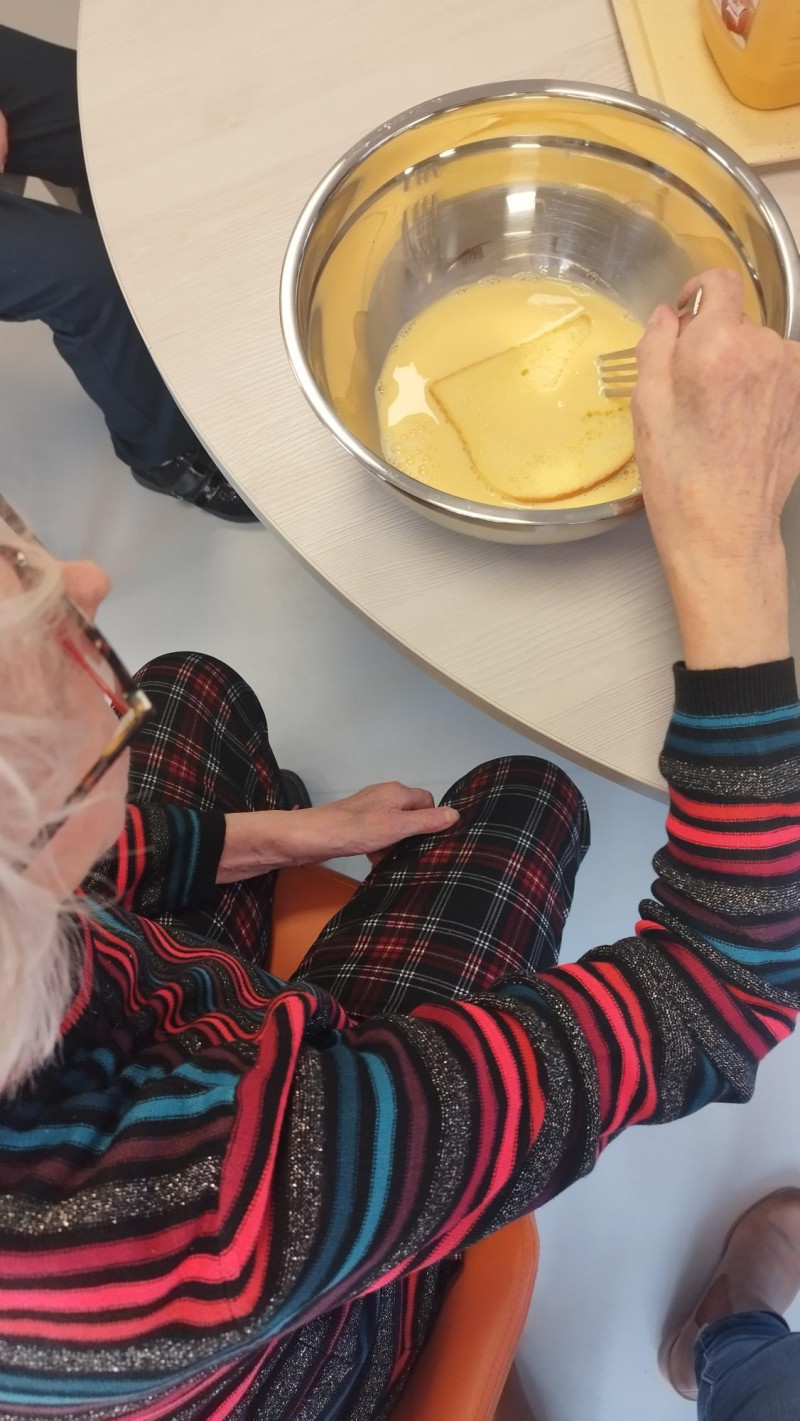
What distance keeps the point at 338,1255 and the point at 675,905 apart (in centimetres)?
28

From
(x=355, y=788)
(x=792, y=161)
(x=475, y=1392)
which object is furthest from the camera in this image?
(x=355, y=788)

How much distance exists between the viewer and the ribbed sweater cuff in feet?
1.56

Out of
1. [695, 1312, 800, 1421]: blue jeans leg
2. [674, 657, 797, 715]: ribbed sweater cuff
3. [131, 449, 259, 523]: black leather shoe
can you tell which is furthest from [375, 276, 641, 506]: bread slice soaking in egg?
[695, 1312, 800, 1421]: blue jeans leg

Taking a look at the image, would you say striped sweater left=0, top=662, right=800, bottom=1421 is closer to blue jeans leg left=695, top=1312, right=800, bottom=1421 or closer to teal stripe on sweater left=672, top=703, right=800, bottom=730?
teal stripe on sweater left=672, top=703, right=800, bottom=730

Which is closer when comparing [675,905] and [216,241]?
[675,905]

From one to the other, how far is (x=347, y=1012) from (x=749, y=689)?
1.18 ft

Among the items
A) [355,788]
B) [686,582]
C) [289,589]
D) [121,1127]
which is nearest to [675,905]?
[686,582]

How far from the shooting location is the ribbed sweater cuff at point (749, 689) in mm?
476

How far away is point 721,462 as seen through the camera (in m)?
0.48

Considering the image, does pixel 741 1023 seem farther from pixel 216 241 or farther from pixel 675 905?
pixel 216 241

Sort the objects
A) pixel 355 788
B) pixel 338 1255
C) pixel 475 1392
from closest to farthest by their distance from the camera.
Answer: pixel 338 1255
pixel 475 1392
pixel 355 788

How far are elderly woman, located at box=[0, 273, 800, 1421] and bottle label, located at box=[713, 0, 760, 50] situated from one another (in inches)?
9.8

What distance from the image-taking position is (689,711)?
0.48 meters

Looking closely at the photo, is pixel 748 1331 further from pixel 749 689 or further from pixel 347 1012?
pixel 749 689
